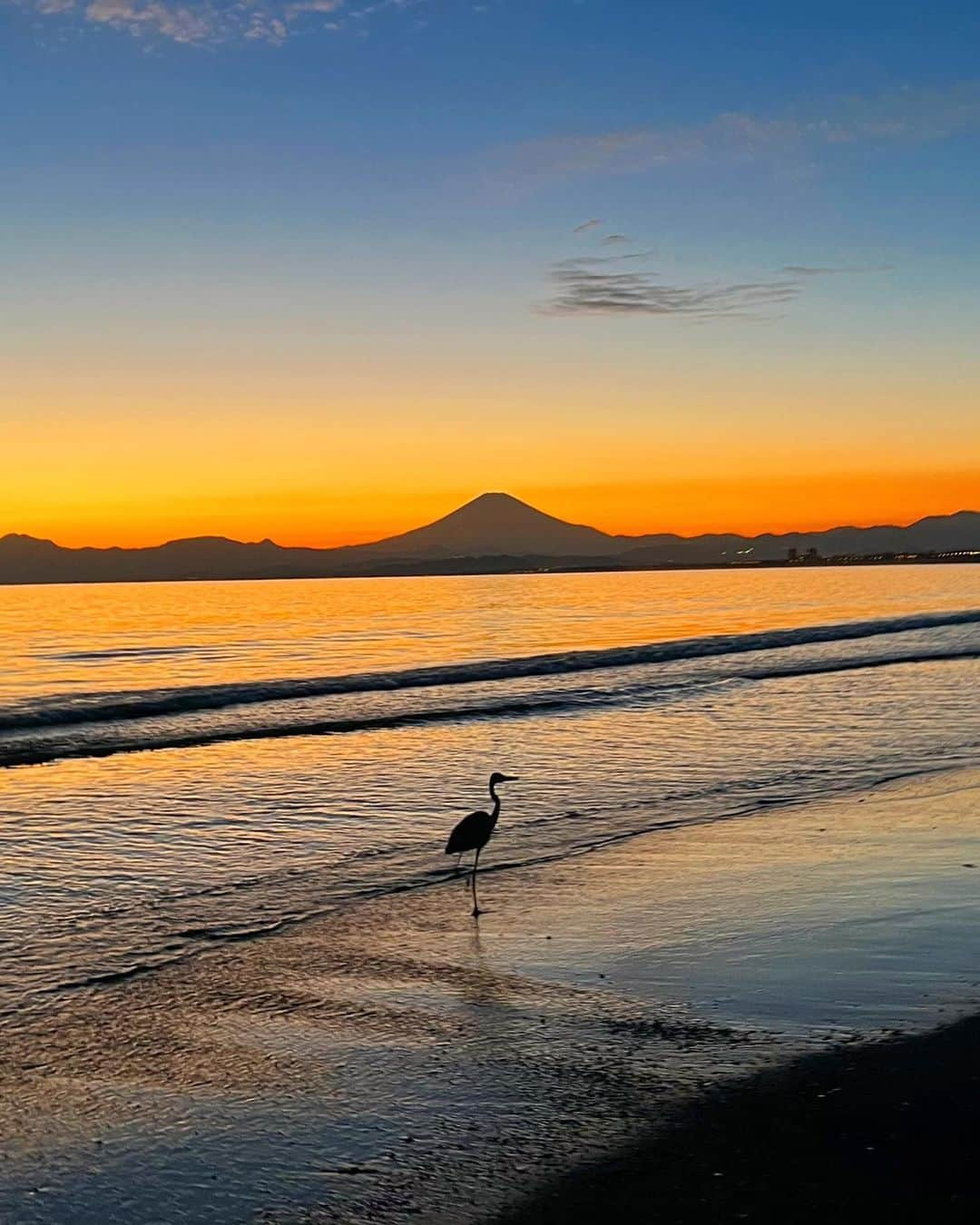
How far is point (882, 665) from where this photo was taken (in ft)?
115

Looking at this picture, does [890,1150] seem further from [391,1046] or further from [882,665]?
[882,665]

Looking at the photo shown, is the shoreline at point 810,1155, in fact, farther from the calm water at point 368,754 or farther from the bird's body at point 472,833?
the bird's body at point 472,833

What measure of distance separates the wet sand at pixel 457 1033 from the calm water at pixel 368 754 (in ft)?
3.53

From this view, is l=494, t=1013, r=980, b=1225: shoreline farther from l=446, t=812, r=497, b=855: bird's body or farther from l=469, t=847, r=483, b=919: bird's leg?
l=446, t=812, r=497, b=855: bird's body

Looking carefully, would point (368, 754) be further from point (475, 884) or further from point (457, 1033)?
point (457, 1033)

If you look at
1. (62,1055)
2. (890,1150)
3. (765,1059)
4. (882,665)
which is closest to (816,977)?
(765,1059)

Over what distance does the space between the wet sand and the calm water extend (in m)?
1.07

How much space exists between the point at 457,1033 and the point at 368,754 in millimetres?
13336

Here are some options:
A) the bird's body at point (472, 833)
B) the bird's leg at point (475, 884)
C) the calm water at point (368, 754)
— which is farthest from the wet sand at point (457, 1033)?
the calm water at point (368, 754)

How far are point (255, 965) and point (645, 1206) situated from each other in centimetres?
430

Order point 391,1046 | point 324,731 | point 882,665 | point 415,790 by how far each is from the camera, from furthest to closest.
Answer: point 882,665 < point 324,731 < point 415,790 < point 391,1046

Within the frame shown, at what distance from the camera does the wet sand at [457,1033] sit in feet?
17.9

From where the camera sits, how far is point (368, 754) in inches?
804

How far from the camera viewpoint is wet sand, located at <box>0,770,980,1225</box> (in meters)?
5.46
